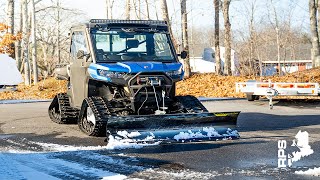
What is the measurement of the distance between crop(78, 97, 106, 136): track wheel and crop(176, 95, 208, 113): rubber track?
1809 mm

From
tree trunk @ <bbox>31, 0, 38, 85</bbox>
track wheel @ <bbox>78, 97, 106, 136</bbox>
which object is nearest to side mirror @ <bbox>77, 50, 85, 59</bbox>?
track wheel @ <bbox>78, 97, 106, 136</bbox>

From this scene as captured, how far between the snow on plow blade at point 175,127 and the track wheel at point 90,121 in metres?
0.94

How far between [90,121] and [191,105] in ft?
6.73

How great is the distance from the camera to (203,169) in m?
7.00

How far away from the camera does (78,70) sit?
11.4 meters

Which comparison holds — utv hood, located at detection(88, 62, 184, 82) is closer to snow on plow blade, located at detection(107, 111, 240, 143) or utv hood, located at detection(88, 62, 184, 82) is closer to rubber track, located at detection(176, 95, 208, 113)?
rubber track, located at detection(176, 95, 208, 113)

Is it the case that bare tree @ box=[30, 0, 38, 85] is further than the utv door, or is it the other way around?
bare tree @ box=[30, 0, 38, 85]

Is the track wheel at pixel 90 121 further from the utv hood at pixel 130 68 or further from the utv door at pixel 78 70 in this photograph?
the utv hood at pixel 130 68

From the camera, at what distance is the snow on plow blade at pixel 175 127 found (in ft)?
28.9

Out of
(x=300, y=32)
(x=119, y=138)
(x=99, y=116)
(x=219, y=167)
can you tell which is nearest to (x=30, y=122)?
(x=99, y=116)

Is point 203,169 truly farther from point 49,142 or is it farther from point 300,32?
point 300,32

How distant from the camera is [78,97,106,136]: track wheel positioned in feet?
31.8

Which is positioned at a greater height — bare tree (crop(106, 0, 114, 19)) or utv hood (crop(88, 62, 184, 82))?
bare tree (crop(106, 0, 114, 19))

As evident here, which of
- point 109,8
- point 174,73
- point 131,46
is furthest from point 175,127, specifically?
point 109,8
